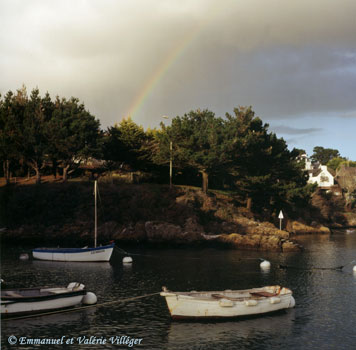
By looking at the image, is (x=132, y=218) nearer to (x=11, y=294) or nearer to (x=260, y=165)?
(x=260, y=165)

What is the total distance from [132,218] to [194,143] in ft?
73.1

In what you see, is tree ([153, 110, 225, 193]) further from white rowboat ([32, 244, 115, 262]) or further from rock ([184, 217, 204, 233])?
white rowboat ([32, 244, 115, 262])

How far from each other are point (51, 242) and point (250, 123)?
55009 mm

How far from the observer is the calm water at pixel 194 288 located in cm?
3100

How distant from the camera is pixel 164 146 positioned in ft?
324

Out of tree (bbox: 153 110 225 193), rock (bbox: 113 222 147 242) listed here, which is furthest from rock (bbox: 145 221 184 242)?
tree (bbox: 153 110 225 193)

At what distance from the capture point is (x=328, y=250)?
78.2 metres

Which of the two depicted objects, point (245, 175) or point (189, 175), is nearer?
point (245, 175)

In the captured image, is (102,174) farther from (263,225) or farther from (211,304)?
(211,304)

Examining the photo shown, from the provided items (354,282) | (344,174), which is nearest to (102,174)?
(354,282)

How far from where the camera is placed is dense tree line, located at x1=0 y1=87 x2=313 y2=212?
95.9 metres

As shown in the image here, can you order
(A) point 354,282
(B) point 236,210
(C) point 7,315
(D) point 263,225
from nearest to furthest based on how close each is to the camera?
(C) point 7,315 → (A) point 354,282 → (D) point 263,225 → (B) point 236,210

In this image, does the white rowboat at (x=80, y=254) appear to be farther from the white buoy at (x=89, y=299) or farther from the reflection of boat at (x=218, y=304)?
the reflection of boat at (x=218, y=304)

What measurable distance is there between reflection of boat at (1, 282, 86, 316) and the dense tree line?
59702 millimetres
